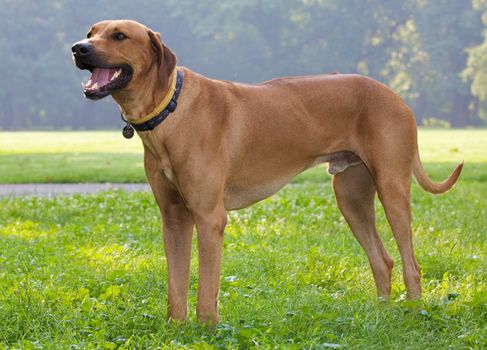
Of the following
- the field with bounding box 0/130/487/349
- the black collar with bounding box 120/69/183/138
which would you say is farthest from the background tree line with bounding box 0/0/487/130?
the black collar with bounding box 120/69/183/138

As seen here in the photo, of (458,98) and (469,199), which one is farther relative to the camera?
(458,98)

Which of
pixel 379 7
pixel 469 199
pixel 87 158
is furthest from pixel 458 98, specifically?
pixel 469 199

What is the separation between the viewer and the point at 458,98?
222ft

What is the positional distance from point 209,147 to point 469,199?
268 inches

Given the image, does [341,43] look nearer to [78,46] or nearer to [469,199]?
[469,199]

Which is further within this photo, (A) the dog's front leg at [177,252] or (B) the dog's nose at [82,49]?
(A) the dog's front leg at [177,252]

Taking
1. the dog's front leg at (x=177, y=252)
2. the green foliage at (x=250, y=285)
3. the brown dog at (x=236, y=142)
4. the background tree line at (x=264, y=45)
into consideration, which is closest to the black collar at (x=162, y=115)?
the brown dog at (x=236, y=142)

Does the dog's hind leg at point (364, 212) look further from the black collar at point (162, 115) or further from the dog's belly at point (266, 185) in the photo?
the black collar at point (162, 115)

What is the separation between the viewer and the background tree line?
65562mm

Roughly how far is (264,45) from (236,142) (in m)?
65.6

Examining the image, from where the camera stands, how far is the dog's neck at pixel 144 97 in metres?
4.44

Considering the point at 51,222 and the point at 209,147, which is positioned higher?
the point at 209,147

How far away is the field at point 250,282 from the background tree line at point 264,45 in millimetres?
57147

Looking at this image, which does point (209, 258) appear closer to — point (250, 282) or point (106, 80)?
point (106, 80)
